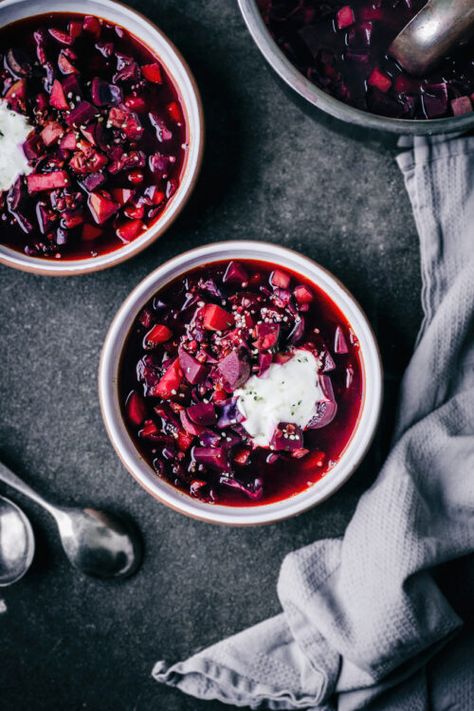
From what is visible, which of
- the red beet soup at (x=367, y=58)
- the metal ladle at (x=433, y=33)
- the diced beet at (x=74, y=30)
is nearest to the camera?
the metal ladle at (x=433, y=33)

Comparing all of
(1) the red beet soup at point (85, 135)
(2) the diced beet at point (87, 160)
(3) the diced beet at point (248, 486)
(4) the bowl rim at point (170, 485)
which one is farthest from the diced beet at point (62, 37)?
(3) the diced beet at point (248, 486)

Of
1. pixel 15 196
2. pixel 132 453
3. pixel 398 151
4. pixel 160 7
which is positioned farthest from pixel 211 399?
pixel 160 7

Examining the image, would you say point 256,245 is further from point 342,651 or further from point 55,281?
point 342,651

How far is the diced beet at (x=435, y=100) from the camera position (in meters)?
1.37

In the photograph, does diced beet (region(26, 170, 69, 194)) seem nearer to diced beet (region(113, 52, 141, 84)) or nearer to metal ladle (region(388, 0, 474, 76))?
diced beet (region(113, 52, 141, 84))

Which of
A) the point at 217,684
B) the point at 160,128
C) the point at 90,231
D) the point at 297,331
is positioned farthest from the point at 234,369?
the point at 217,684

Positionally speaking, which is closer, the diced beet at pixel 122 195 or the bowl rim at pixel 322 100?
the bowl rim at pixel 322 100

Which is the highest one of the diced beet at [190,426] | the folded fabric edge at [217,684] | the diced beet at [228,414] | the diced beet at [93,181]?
the diced beet at [93,181]

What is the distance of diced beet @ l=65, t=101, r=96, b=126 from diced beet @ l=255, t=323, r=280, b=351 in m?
0.56

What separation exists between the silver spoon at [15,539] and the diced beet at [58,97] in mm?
868

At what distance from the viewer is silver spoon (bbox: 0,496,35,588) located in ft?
5.25

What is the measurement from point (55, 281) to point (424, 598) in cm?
106

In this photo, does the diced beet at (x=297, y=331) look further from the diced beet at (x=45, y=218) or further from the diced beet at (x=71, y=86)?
the diced beet at (x=71, y=86)

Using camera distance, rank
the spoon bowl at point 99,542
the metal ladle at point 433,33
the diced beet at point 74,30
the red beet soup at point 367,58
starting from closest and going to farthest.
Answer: the metal ladle at point 433,33, the red beet soup at point 367,58, the diced beet at point 74,30, the spoon bowl at point 99,542
